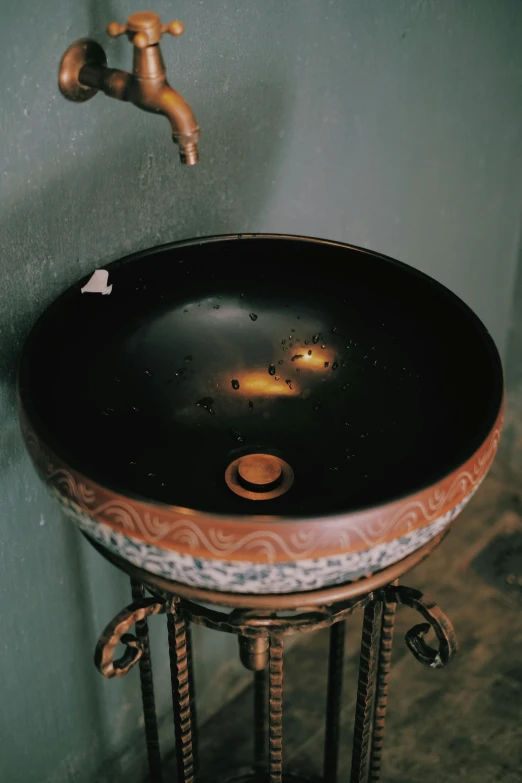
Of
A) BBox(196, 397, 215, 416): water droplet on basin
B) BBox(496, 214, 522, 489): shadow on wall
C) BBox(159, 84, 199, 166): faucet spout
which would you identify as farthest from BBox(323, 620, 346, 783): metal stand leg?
BBox(496, 214, 522, 489): shadow on wall

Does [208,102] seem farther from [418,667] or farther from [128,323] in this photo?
[418,667]

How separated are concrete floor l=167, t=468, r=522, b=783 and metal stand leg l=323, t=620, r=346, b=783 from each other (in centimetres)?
17

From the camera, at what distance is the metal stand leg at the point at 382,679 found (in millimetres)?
1003

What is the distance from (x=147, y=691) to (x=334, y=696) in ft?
0.90

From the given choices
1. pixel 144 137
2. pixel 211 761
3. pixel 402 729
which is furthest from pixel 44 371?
pixel 402 729

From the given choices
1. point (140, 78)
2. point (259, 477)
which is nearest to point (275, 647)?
point (259, 477)

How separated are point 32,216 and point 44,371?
185 mm

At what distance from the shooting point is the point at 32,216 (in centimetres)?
92

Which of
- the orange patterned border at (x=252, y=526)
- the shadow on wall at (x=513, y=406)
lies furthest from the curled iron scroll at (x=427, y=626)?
the shadow on wall at (x=513, y=406)

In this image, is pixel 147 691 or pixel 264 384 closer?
pixel 264 384

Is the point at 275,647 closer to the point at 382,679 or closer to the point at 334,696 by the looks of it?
the point at 382,679

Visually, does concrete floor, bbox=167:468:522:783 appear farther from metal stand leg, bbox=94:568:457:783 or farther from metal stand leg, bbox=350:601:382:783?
metal stand leg, bbox=350:601:382:783

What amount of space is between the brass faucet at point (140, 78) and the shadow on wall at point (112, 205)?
0.03 metres

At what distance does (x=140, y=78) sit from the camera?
823 millimetres
